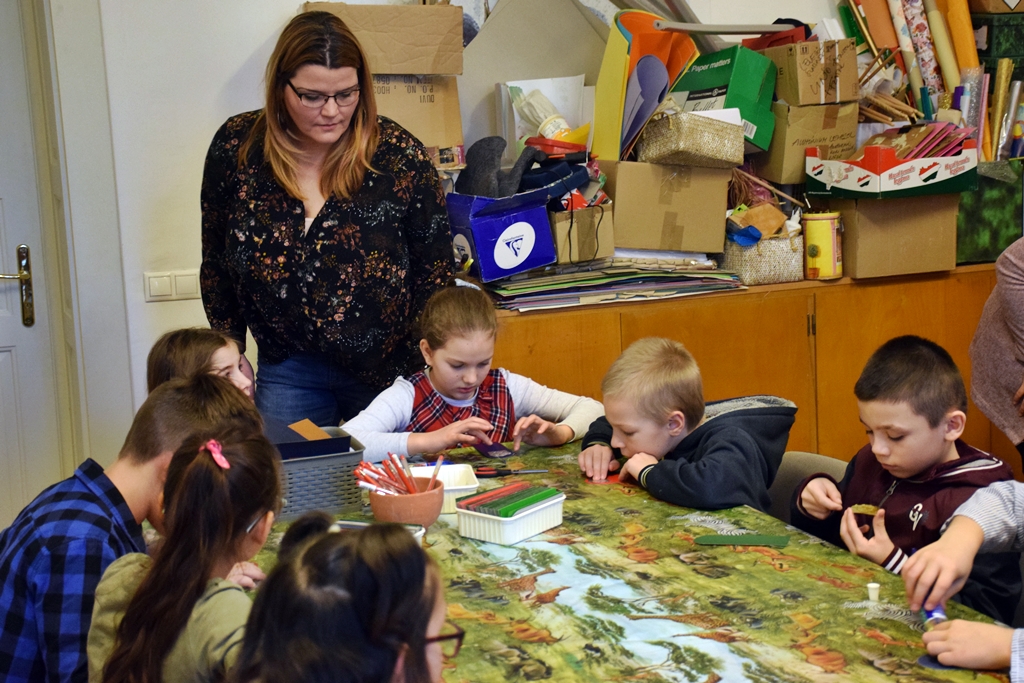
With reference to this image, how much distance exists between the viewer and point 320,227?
2207 millimetres

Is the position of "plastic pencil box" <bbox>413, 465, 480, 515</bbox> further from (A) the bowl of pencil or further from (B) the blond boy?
(B) the blond boy

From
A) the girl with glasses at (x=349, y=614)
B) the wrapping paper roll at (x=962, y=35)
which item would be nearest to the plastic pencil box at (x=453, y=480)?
the girl with glasses at (x=349, y=614)

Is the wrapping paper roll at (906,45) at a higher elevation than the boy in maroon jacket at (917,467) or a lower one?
higher

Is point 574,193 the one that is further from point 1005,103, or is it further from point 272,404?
point 1005,103

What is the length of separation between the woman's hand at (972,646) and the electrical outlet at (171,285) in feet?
7.81

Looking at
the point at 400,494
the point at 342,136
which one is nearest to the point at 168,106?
the point at 342,136

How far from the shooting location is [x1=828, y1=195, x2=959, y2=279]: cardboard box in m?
3.34

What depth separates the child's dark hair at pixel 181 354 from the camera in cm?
190

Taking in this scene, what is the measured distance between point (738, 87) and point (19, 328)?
2.53m

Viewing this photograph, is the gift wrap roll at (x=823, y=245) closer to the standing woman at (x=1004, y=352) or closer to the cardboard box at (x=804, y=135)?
the cardboard box at (x=804, y=135)

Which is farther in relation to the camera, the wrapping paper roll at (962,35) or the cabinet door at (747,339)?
the wrapping paper roll at (962,35)

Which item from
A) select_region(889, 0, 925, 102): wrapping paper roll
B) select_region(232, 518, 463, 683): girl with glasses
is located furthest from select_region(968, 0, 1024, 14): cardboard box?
select_region(232, 518, 463, 683): girl with glasses

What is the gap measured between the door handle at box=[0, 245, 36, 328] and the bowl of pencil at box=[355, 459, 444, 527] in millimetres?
2167

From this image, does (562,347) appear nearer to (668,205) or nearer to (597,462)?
(668,205)
